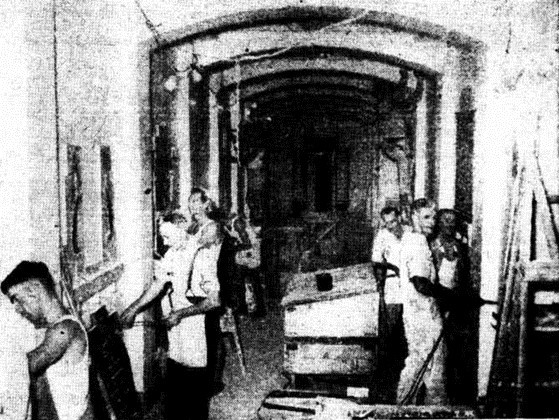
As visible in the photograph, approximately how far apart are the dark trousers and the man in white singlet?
0.65 meters

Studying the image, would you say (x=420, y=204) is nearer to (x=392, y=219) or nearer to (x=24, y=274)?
(x=392, y=219)

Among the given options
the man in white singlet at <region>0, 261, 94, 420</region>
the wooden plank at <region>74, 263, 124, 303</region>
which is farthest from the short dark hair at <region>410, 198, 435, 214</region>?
the man in white singlet at <region>0, 261, 94, 420</region>

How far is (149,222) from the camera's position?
3268mm

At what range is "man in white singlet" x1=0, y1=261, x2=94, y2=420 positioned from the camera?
270cm

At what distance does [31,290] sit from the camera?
8.87ft

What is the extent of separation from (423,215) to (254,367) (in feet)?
4.88

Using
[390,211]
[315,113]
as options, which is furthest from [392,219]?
[315,113]

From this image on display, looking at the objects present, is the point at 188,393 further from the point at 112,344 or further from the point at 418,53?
the point at 418,53

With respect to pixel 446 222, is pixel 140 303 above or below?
below

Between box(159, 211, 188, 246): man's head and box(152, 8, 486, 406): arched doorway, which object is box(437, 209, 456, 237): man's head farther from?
box(159, 211, 188, 246): man's head

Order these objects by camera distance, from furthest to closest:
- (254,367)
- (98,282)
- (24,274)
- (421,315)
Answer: (254,367) → (421,315) → (98,282) → (24,274)

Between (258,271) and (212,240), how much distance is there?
1.73 ft

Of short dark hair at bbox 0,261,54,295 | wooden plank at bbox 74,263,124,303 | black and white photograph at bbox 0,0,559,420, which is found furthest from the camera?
wooden plank at bbox 74,263,124,303

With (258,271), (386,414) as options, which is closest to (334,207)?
(258,271)
